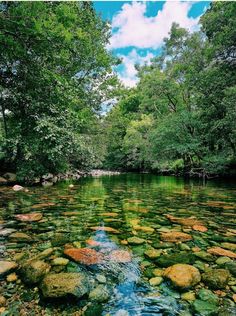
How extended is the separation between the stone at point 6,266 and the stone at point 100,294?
805 mm

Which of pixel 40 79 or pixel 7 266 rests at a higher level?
pixel 40 79

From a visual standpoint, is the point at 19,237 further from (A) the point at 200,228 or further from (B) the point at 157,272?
(A) the point at 200,228

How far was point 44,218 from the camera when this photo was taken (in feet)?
13.2

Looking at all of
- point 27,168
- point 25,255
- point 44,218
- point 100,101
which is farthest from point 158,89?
point 25,255

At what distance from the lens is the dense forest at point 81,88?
578 cm

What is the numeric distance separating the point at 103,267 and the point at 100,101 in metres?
16.8

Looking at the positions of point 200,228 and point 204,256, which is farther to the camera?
point 200,228

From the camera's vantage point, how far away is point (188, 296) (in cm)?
181

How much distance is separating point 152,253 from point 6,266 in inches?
55.9

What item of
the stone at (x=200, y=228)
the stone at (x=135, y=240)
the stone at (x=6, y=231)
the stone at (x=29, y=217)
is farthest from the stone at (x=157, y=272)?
the stone at (x=29, y=217)

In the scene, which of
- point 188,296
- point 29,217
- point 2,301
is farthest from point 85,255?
point 29,217

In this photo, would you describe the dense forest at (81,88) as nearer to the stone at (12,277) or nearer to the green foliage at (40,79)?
the green foliage at (40,79)

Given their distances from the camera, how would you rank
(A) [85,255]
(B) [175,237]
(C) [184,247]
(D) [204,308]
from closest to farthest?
(D) [204,308], (A) [85,255], (C) [184,247], (B) [175,237]

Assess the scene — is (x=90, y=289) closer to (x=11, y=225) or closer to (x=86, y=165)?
(x=11, y=225)
